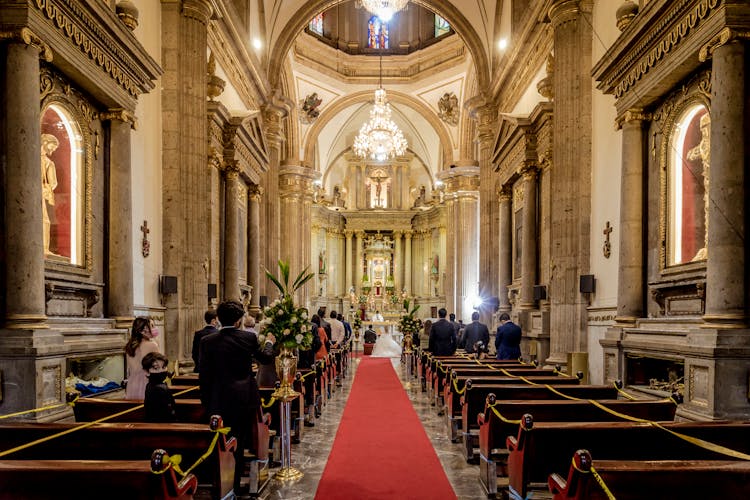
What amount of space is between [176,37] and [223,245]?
181 inches

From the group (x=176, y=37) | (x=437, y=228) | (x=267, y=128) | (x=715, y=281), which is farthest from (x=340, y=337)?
(x=437, y=228)

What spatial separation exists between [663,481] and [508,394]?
309 centimetres

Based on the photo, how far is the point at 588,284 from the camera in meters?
9.30

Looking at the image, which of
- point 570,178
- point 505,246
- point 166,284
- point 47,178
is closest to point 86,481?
point 47,178

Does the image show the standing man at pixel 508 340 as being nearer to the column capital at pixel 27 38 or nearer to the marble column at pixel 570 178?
the marble column at pixel 570 178

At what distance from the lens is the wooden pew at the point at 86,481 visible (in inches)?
100

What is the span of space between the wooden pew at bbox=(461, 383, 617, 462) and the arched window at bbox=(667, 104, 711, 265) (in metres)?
2.12

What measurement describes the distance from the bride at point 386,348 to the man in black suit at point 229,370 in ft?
53.7

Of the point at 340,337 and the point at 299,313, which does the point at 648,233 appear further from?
the point at 340,337

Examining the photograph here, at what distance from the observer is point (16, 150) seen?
545 cm

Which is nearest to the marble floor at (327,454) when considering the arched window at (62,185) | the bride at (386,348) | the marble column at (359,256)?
the arched window at (62,185)

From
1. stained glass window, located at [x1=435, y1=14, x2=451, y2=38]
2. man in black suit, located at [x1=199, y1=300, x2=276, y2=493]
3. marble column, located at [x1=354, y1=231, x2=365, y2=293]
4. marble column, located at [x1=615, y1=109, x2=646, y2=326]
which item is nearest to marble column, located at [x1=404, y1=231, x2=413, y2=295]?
marble column, located at [x1=354, y1=231, x2=365, y2=293]

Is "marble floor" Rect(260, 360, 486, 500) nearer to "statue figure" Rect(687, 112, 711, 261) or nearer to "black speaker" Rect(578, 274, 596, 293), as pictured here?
"black speaker" Rect(578, 274, 596, 293)

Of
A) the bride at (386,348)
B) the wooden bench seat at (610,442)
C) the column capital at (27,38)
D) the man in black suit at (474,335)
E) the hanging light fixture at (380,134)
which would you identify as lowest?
the bride at (386,348)
